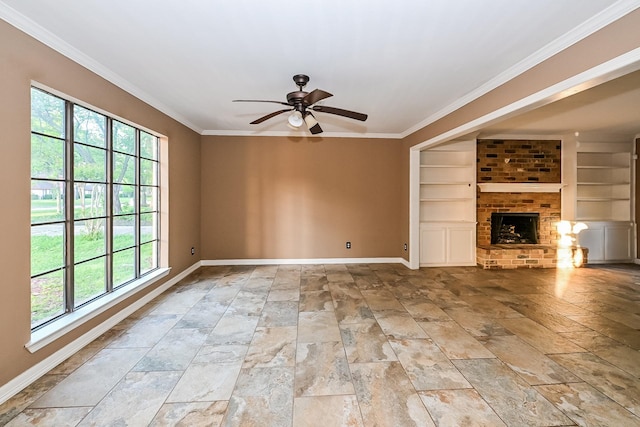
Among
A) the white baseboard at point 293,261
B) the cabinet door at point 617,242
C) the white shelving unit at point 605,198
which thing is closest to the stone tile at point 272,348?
the white baseboard at point 293,261

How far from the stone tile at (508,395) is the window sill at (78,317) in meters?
3.18

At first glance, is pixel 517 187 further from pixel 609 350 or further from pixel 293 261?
pixel 293 261

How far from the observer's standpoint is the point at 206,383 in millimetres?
2193

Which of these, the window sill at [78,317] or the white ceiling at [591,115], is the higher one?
the white ceiling at [591,115]

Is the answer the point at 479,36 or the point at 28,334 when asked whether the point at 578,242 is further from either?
the point at 28,334

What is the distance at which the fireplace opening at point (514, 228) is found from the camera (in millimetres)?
6121

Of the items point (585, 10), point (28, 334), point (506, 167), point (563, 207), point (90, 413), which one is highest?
point (585, 10)

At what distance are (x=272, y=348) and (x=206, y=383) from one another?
2.11 feet

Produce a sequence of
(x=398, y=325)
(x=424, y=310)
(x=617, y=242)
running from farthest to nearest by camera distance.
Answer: (x=617, y=242)
(x=424, y=310)
(x=398, y=325)

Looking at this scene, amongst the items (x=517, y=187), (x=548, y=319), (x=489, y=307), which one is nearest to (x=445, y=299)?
(x=489, y=307)

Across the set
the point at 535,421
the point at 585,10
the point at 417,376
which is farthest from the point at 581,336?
the point at 585,10

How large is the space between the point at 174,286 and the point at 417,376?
3.68 metres

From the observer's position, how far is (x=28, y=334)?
7.34 feet

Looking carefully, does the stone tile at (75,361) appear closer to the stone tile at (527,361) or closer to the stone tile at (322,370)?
the stone tile at (322,370)
